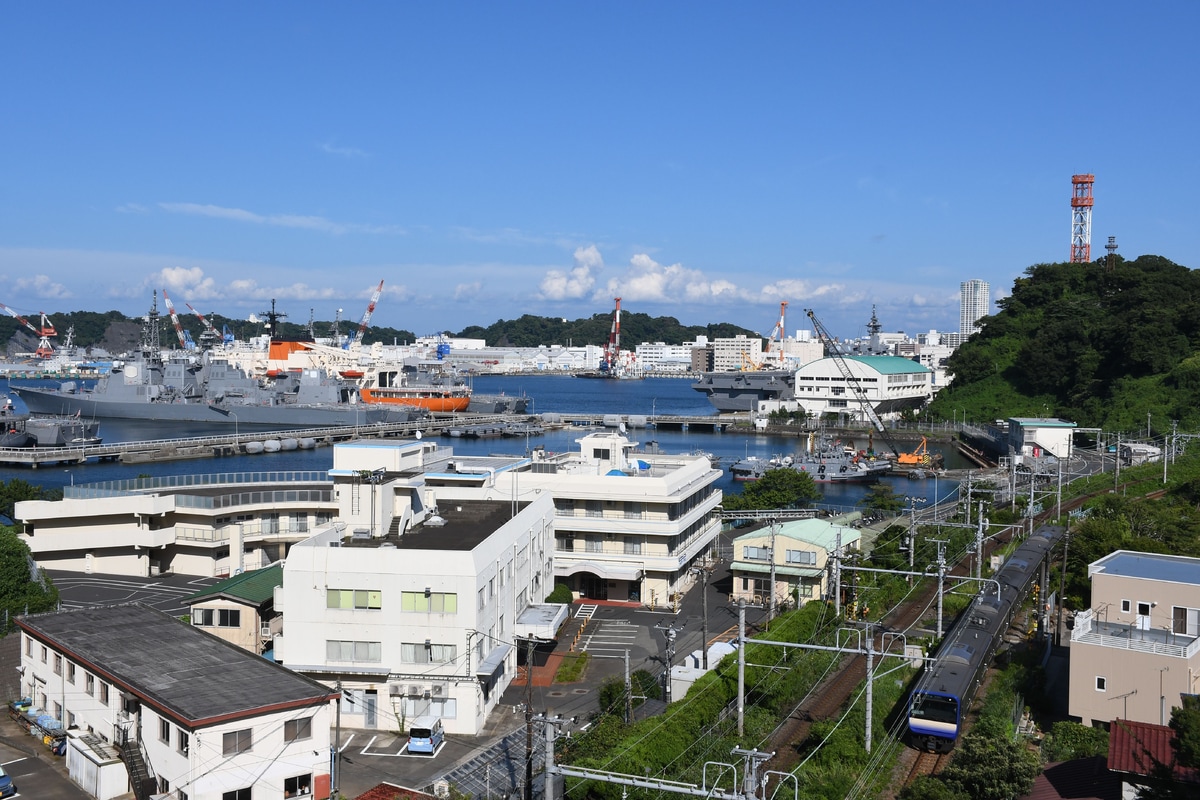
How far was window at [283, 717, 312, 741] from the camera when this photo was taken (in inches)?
Answer: 281

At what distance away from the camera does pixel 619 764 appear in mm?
6758

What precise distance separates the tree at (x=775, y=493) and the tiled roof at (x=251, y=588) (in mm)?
10400

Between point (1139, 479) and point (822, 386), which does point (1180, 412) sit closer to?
point (1139, 479)

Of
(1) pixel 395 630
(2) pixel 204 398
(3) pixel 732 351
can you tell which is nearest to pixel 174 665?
(1) pixel 395 630

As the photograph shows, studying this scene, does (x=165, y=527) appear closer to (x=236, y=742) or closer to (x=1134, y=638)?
(x=236, y=742)

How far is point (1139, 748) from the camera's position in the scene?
6.22 metres

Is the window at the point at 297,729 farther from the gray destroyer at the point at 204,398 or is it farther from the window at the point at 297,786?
the gray destroyer at the point at 204,398

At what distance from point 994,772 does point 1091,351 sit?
31.8m

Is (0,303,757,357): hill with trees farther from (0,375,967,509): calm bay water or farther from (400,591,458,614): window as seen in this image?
(400,591,458,614): window

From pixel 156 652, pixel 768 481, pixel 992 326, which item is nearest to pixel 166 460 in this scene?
pixel 768 481

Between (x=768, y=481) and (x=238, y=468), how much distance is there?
16.1 m

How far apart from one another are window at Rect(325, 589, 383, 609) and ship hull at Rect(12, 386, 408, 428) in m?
32.8

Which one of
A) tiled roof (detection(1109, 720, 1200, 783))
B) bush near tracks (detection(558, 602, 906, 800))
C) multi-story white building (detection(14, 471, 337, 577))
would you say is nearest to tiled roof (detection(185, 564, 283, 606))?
multi-story white building (detection(14, 471, 337, 577))

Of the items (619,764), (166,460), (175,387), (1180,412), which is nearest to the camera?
(619,764)
